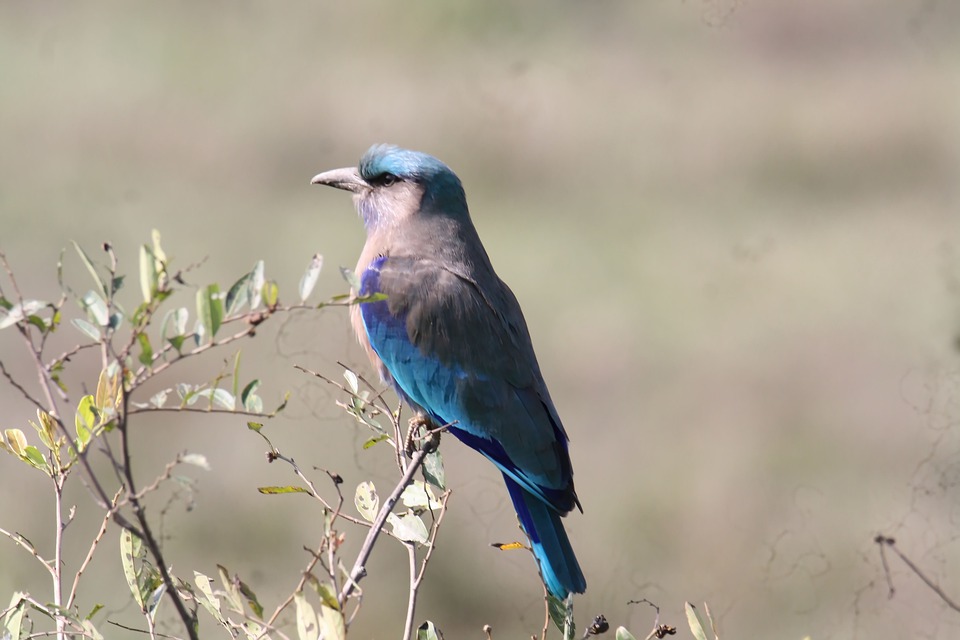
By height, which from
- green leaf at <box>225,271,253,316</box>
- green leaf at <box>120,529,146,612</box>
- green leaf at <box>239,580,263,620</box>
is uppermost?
green leaf at <box>225,271,253,316</box>

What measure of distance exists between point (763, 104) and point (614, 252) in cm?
165

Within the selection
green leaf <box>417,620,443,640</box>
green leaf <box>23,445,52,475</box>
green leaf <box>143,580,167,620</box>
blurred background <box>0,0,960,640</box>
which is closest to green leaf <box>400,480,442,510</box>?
green leaf <box>417,620,443,640</box>

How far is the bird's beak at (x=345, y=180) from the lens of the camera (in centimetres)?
337

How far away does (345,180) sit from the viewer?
343 centimetres

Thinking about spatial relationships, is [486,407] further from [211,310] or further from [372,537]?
[211,310]

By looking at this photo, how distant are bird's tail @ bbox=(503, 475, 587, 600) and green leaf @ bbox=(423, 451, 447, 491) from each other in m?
0.39

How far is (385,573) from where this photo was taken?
197 inches

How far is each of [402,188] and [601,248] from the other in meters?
3.82

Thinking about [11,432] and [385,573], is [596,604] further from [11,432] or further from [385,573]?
[11,432]

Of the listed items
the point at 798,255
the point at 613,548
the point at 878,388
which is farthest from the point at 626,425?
the point at 798,255

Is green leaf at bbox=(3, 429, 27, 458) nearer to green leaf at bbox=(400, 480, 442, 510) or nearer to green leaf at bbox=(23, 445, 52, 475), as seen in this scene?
green leaf at bbox=(23, 445, 52, 475)

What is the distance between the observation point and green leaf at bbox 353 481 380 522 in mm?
2031

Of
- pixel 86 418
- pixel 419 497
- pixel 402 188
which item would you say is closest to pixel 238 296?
pixel 86 418

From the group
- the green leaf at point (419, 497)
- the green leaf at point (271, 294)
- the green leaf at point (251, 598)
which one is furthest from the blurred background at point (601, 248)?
the green leaf at point (271, 294)
